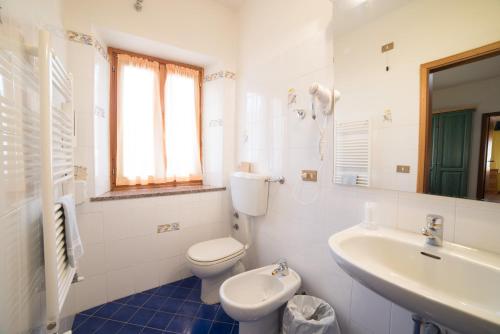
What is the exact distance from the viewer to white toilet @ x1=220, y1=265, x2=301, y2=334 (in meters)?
1.15

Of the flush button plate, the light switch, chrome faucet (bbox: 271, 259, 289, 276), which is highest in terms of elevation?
the light switch

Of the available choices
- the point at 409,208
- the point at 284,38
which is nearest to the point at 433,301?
the point at 409,208

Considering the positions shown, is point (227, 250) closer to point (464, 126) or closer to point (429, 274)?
point (429, 274)

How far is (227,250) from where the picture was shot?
170 centimetres

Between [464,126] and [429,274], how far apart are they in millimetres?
594

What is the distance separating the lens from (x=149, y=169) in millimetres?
2076

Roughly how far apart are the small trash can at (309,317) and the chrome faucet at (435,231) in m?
0.66

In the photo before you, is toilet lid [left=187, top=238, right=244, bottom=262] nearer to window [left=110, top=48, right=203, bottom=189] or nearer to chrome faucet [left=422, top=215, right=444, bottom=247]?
window [left=110, top=48, right=203, bottom=189]

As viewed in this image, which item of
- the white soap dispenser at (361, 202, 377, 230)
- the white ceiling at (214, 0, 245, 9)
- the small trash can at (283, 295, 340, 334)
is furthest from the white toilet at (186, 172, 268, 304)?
the white ceiling at (214, 0, 245, 9)

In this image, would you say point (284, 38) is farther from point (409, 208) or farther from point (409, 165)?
point (409, 208)

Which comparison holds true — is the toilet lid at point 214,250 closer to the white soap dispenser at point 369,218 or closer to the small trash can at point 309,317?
the small trash can at point 309,317

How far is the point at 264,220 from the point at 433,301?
131cm

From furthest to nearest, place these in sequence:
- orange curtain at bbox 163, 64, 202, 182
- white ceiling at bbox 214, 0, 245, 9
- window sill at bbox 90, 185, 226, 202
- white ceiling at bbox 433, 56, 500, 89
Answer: orange curtain at bbox 163, 64, 202, 182
white ceiling at bbox 214, 0, 245, 9
window sill at bbox 90, 185, 226, 202
white ceiling at bbox 433, 56, 500, 89

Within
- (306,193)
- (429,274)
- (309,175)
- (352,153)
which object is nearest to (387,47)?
(352,153)
